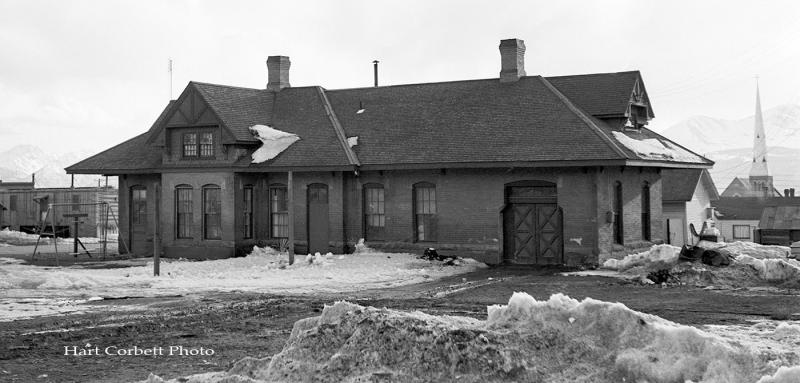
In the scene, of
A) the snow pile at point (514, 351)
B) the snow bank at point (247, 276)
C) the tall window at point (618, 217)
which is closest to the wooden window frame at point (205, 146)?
the snow bank at point (247, 276)

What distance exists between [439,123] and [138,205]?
12.2 metres

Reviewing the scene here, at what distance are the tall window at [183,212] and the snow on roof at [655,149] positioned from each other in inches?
578

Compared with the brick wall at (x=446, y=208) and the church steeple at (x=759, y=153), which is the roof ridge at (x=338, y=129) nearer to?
the brick wall at (x=446, y=208)

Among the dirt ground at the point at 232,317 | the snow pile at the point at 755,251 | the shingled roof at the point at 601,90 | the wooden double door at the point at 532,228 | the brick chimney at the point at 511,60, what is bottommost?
the dirt ground at the point at 232,317

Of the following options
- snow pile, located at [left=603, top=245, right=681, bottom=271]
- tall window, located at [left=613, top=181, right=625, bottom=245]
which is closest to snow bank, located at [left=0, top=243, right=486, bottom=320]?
tall window, located at [left=613, top=181, right=625, bottom=245]

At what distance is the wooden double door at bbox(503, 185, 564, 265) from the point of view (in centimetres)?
2719

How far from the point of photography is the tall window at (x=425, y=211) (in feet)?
93.9

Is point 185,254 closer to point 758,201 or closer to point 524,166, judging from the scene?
point 524,166

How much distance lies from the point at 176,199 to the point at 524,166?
41.7 ft

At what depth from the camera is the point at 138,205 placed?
3403 centimetres

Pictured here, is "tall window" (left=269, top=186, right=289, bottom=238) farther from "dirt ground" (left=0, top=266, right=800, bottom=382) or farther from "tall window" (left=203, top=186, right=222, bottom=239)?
"dirt ground" (left=0, top=266, right=800, bottom=382)

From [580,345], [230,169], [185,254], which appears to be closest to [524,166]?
[230,169]

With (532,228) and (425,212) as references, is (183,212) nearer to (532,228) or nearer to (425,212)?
(425,212)

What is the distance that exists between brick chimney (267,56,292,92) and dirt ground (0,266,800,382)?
1415 centimetres
